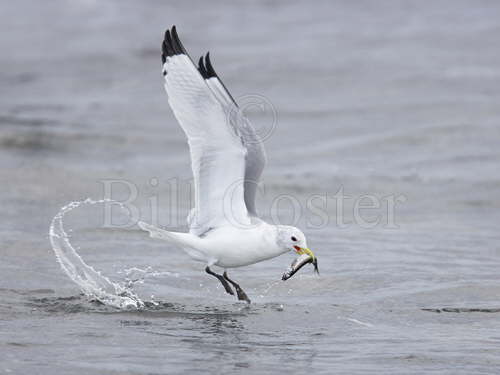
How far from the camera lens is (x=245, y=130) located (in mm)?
7098

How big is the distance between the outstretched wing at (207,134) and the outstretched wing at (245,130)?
3cm

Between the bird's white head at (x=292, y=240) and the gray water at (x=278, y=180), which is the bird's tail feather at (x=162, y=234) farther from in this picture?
the bird's white head at (x=292, y=240)

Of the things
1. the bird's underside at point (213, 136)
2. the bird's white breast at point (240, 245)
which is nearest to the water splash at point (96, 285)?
the bird's white breast at point (240, 245)

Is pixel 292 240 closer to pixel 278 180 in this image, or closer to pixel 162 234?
pixel 162 234

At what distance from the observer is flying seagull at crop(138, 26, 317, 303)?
7.00 metres

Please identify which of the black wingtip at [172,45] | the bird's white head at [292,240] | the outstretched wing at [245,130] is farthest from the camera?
the bird's white head at [292,240]

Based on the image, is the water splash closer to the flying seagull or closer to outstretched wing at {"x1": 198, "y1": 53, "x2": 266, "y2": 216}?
the flying seagull

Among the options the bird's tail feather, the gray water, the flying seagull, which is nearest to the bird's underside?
the flying seagull

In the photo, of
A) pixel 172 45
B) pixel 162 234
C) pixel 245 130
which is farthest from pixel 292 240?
pixel 172 45

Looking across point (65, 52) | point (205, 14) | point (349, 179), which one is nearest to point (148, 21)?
point (205, 14)

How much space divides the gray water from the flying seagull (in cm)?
50

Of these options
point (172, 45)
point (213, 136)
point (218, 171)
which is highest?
point (172, 45)

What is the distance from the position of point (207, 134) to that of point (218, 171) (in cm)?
31

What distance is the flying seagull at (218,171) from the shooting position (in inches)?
276
